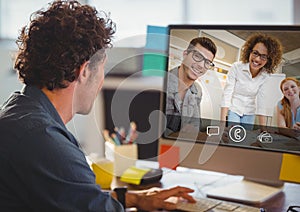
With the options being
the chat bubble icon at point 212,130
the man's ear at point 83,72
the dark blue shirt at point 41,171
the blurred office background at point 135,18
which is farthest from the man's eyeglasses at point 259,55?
the blurred office background at point 135,18

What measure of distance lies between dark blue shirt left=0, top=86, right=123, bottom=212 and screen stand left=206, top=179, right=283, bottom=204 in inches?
20.3

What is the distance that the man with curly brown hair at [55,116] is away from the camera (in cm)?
106

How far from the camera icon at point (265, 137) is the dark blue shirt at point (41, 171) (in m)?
0.47

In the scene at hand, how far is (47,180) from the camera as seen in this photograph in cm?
105

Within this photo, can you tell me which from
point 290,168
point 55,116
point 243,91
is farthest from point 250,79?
point 55,116

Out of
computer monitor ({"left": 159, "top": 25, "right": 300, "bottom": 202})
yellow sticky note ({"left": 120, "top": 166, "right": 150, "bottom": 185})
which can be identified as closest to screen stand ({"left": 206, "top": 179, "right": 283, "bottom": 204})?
computer monitor ({"left": 159, "top": 25, "right": 300, "bottom": 202})

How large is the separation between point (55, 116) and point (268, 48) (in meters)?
0.57

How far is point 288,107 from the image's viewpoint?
53.3 inches

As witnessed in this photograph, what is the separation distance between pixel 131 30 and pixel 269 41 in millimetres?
1838

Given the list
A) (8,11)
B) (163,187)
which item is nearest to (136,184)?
(163,187)

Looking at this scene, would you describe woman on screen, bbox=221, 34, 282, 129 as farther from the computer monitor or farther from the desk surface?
the desk surface

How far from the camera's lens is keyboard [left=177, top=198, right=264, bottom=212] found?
4.53ft

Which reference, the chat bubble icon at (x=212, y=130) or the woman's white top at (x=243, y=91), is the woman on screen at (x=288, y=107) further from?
the chat bubble icon at (x=212, y=130)

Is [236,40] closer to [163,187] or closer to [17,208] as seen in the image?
[163,187]
